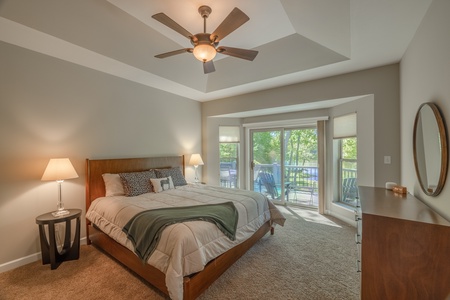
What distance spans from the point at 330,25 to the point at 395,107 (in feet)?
5.68

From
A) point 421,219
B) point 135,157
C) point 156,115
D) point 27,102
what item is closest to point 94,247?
point 135,157

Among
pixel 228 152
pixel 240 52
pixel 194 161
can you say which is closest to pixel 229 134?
pixel 228 152

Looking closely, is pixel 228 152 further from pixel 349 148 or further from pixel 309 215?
pixel 349 148

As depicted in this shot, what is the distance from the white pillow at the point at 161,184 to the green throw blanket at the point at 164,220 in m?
1.11

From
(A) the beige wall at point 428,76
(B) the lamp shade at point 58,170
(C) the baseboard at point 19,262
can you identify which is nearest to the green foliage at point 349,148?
(A) the beige wall at point 428,76

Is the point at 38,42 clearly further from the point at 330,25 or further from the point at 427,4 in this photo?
the point at 427,4

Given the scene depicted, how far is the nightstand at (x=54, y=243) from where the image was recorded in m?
2.37

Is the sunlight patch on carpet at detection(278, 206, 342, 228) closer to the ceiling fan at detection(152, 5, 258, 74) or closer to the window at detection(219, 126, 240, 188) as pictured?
the window at detection(219, 126, 240, 188)

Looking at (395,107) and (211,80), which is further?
(211,80)

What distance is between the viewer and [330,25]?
7.57ft

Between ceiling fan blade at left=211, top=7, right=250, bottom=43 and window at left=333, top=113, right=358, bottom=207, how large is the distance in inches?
113

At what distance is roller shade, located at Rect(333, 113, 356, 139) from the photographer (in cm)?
369

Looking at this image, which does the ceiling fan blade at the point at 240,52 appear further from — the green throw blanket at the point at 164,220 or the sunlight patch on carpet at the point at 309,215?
the sunlight patch on carpet at the point at 309,215

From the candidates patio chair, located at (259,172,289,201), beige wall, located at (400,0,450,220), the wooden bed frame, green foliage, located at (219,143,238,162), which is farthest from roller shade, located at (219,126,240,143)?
beige wall, located at (400,0,450,220)
